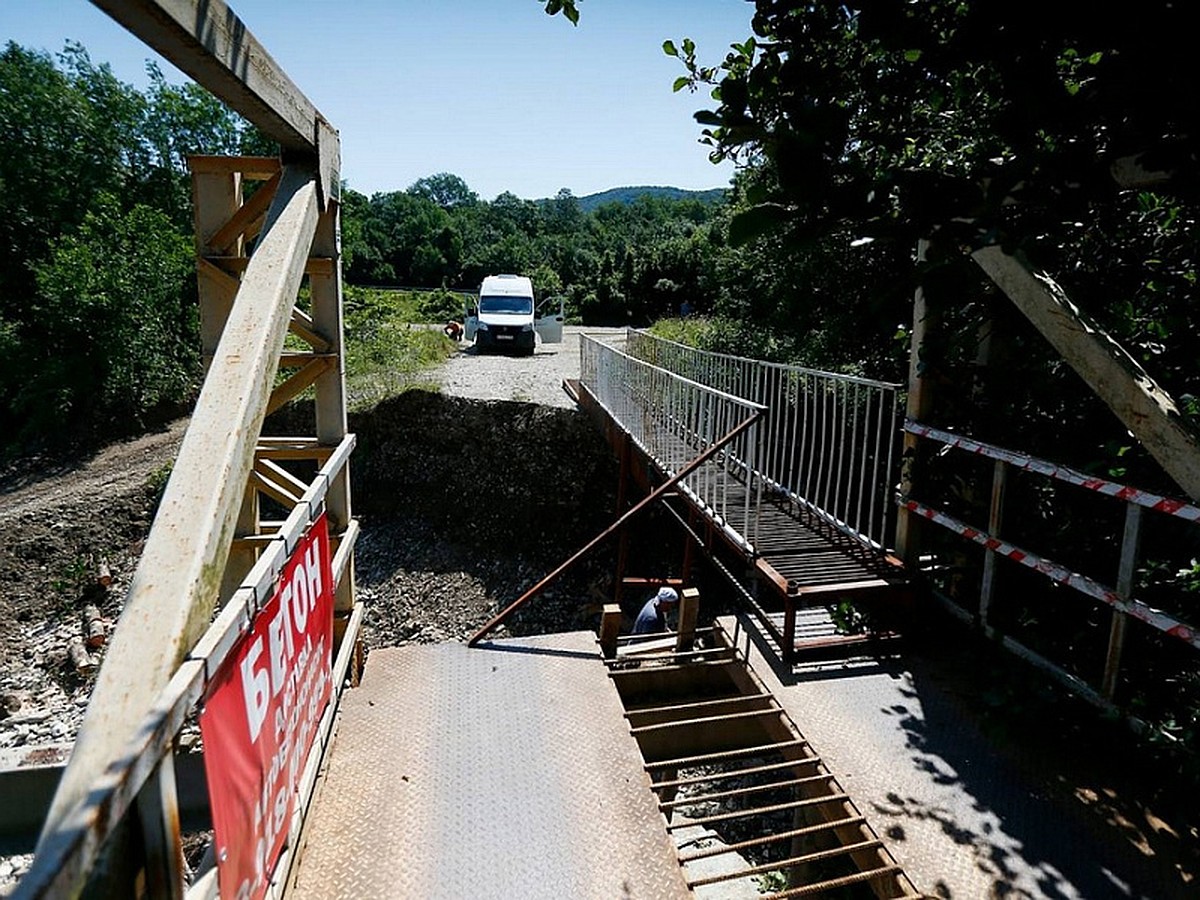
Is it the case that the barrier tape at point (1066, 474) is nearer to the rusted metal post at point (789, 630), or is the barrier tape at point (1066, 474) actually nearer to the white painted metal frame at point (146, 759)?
the rusted metal post at point (789, 630)

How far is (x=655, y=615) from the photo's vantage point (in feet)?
23.2

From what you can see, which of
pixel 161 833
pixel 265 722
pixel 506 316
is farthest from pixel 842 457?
pixel 506 316

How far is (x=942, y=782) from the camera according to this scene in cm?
341

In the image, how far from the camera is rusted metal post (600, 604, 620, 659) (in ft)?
15.7

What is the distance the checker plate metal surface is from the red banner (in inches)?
17.5

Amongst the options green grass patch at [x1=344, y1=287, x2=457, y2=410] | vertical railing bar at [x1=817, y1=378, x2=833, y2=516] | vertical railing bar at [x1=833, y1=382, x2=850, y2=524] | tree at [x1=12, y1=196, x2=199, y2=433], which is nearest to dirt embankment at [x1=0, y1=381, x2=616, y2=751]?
green grass patch at [x1=344, y1=287, x2=457, y2=410]

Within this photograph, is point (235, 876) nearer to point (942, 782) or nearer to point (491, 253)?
point (942, 782)

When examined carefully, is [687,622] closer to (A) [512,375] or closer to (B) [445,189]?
(A) [512,375]

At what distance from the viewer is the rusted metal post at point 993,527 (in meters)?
4.12

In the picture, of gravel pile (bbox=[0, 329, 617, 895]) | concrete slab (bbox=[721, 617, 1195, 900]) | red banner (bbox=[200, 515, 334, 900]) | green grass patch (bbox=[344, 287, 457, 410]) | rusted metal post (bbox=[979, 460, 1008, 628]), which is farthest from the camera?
green grass patch (bbox=[344, 287, 457, 410])

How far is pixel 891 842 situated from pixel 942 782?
20.1 inches

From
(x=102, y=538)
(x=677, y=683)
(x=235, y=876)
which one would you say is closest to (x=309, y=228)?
(x=235, y=876)

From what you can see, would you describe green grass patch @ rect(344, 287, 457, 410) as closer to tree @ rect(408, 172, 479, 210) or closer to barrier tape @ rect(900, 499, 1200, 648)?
barrier tape @ rect(900, 499, 1200, 648)

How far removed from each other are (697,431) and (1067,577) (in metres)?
4.17
